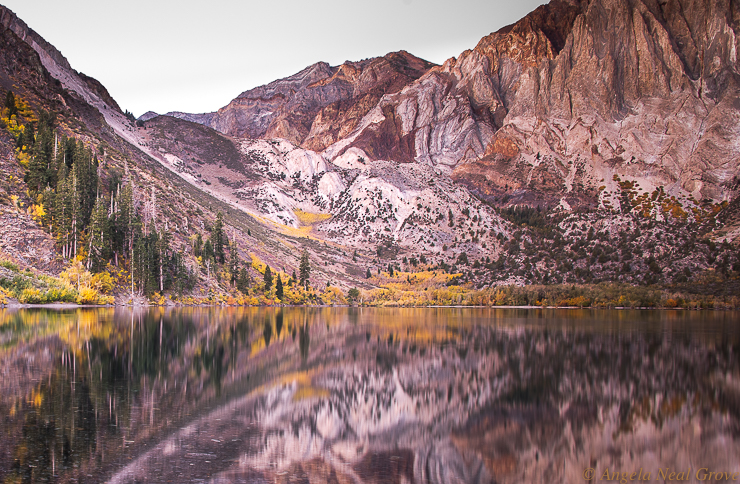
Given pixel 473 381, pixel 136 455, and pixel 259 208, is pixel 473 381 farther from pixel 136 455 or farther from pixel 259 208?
pixel 259 208

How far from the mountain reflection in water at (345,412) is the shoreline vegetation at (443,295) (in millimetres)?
55105

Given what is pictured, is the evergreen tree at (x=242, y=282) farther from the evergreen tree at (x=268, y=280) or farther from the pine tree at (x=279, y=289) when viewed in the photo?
the pine tree at (x=279, y=289)

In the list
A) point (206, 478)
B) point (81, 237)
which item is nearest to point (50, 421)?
point (206, 478)

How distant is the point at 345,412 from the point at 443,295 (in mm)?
114317

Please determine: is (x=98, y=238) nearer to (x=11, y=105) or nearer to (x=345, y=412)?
(x=11, y=105)

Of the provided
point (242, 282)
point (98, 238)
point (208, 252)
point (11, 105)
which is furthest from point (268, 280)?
point (11, 105)

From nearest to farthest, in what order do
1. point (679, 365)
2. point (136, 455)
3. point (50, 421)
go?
1. point (136, 455)
2. point (50, 421)
3. point (679, 365)

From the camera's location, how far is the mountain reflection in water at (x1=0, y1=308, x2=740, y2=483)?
1201 centimetres

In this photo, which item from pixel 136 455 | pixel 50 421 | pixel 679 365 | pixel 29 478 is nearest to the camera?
pixel 29 478

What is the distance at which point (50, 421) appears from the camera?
1408 centimetres

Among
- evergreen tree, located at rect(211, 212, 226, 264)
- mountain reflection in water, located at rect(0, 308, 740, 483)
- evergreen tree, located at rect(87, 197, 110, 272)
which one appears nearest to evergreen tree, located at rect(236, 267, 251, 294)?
evergreen tree, located at rect(211, 212, 226, 264)

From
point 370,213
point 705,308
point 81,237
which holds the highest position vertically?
point 370,213

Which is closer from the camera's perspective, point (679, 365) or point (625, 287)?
point (679, 365)

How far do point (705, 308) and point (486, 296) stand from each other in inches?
1725
